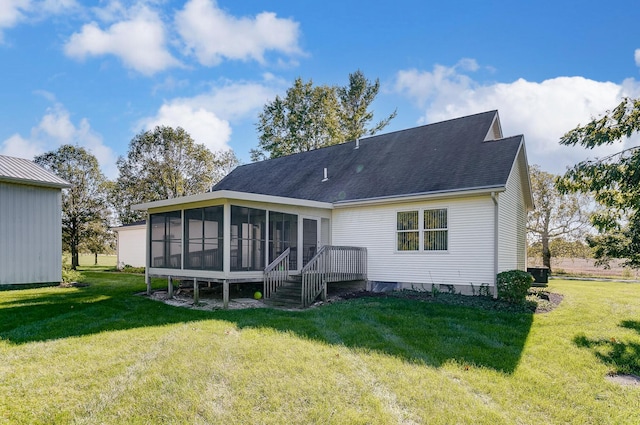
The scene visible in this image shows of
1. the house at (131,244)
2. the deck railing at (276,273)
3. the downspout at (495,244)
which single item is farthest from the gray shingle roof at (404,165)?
the house at (131,244)

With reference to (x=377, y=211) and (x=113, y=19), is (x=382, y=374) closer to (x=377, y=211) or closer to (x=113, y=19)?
(x=377, y=211)

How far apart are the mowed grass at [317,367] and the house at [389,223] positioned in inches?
86.7

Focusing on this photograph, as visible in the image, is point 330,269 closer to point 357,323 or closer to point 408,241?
point 408,241

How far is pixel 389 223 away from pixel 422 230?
1099mm

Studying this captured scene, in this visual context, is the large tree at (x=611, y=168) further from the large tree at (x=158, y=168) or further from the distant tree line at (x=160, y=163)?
the large tree at (x=158, y=168)

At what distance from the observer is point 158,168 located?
2812 cm

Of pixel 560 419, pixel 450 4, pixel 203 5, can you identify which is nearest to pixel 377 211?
A: pixel 450 4

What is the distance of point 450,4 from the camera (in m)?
12.4

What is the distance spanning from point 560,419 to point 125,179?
29673mm

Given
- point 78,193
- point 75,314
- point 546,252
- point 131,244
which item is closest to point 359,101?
point 546,252

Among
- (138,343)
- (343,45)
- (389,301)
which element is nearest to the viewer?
(138,343)

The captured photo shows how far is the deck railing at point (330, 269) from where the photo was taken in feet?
34.6

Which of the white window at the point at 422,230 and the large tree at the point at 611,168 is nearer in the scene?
the large tree at the point at 611,168

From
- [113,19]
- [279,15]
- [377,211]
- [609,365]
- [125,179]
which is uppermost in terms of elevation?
[279,15]
